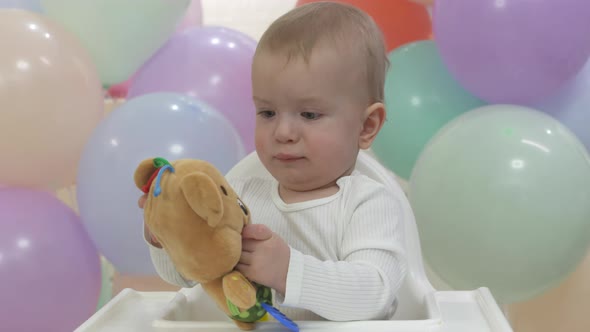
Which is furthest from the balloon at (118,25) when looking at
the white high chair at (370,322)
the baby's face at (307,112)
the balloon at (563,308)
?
the balloon at (563,308)

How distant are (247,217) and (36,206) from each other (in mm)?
1126

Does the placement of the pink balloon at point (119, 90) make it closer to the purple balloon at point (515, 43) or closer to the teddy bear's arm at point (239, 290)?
the purple balloon at point (515, 43)

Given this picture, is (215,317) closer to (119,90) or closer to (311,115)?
(311,115)

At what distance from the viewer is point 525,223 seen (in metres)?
1.57

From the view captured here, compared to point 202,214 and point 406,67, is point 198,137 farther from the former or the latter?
point 202,214

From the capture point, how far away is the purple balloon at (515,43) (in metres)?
1.61

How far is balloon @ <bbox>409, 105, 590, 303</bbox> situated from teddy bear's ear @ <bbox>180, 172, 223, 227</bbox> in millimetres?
1005

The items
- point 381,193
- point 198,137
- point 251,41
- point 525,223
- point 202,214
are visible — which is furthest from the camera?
point 251,41

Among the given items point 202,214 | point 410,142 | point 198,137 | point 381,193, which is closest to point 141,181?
point 202,214

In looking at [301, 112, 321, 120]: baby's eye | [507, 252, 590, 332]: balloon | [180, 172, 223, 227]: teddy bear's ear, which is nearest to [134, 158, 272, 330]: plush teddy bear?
[180, 172, 223, 227]: teddy bear's ear

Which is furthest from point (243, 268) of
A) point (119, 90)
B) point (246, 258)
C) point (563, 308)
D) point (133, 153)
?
point (119, 90)

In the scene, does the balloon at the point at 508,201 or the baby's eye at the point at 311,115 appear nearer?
the baby's eye at the point at 311,115

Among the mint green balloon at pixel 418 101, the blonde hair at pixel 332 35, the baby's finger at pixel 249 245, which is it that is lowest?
the mint green balloon at pixel 418 101

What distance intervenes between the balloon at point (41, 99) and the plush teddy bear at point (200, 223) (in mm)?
1028
